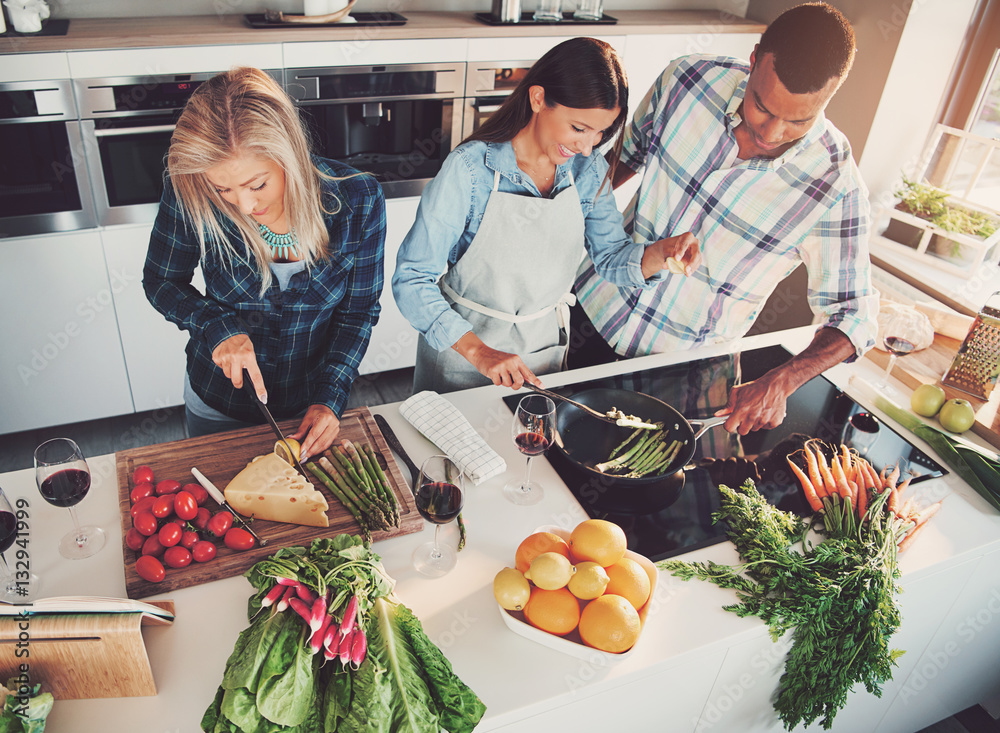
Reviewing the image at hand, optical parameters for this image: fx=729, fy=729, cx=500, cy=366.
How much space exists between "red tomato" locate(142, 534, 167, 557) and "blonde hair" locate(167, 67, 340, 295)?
1.97ft

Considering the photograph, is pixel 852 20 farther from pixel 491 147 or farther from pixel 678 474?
pixel 678 474

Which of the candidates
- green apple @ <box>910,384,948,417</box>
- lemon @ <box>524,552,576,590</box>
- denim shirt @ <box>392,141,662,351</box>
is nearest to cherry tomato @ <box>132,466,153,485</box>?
denim shirt @ <box>392,141,662,351</box>

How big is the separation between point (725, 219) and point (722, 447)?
23.8 inches

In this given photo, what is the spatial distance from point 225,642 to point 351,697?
282 millimetres

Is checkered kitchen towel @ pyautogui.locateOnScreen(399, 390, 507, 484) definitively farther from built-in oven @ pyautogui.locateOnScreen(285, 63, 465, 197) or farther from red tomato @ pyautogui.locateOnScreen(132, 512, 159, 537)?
built-in oven @ pyautogui.locateOnScreen(285, 63, 465, 197)

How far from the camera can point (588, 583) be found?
1.22m

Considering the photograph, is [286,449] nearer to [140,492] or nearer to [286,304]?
[140,492]

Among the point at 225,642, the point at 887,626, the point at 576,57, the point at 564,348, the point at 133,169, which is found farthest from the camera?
the point at 133,169

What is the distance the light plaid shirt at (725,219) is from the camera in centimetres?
177

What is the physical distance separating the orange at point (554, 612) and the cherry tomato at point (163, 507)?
68cm

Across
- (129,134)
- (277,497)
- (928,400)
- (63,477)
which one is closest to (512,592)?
(277,497)

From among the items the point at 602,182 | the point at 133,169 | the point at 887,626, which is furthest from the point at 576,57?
the point at 133,169

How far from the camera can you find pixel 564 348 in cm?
207

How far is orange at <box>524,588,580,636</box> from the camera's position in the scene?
120 centimetres
